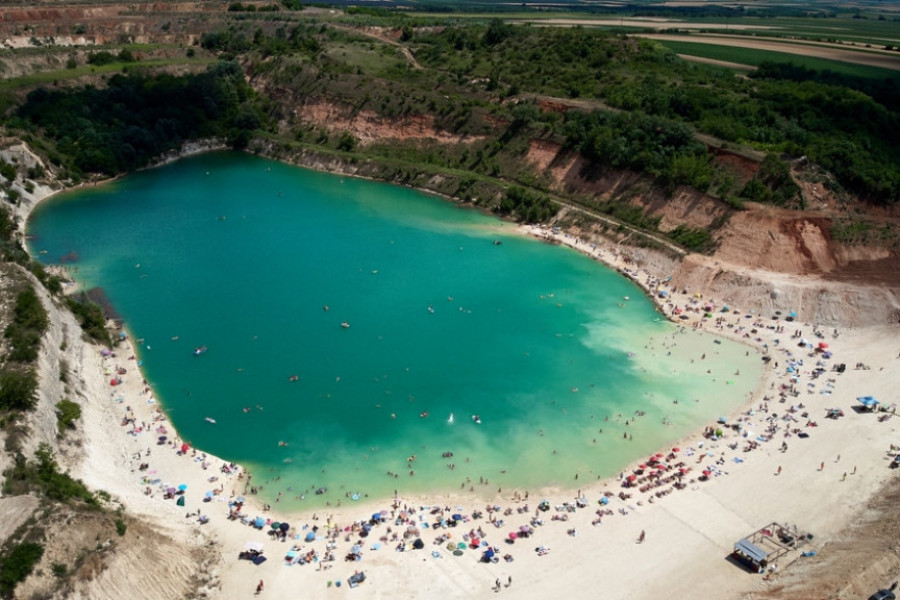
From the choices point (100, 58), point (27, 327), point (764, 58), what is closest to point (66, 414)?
point (27, 327)

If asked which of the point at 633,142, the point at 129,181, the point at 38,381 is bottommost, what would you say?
the point at 129,181

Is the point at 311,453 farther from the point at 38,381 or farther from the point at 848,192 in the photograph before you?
the point at 848,192

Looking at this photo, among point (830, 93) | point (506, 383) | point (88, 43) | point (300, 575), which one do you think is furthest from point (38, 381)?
point (88, 43)

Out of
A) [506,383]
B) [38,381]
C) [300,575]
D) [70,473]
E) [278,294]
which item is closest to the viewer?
[300,575]

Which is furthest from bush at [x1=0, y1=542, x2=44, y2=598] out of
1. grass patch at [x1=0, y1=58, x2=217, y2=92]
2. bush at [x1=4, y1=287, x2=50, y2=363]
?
grass patch at [x1=0, y1=58, x2=217, y2=92]

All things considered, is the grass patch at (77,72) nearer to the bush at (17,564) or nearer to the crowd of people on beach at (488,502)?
the crowd of people on beach at (488,502)

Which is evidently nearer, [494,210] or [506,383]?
[506,383]

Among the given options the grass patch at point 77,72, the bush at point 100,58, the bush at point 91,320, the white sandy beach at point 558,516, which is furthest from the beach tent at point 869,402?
the bush at point 100,58
